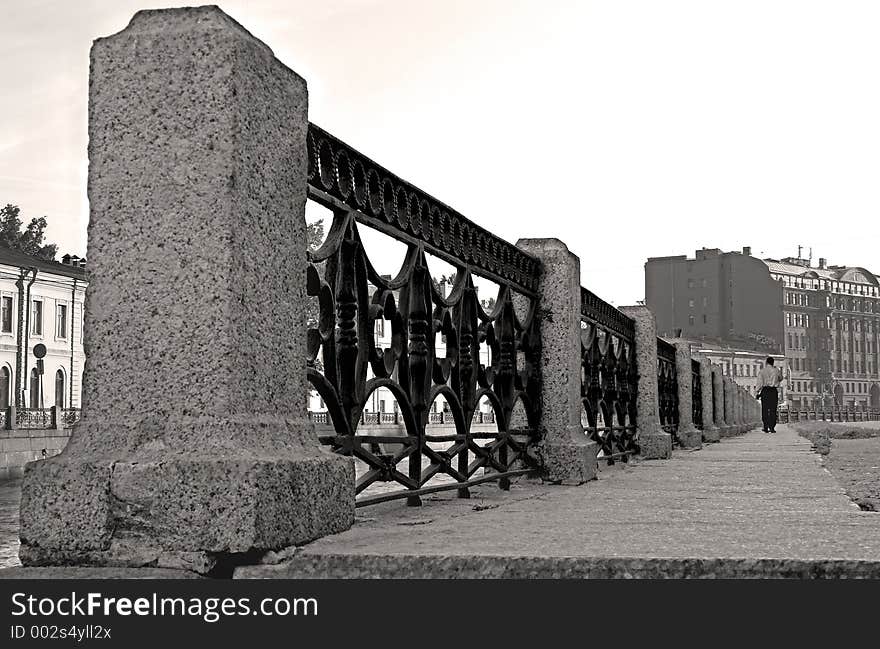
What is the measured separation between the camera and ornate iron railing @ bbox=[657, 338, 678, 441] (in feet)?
46.9

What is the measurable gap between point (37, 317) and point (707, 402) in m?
40.2

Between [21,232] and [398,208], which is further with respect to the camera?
[21,232]

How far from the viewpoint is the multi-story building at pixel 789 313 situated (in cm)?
11350

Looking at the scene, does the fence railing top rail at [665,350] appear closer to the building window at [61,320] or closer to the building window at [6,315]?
the building window at [6,315]

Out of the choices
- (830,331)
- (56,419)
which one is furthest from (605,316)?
(830,331)

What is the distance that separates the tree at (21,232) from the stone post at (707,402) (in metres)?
53.7

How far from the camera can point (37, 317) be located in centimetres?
5334

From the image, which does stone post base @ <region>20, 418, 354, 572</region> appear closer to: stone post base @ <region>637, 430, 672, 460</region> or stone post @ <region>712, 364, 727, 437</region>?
stone post base @ <region>637, 430, 672, 460</region>

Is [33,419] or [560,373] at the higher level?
[560,373]

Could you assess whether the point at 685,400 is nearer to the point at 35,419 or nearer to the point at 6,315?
the point at 35,419

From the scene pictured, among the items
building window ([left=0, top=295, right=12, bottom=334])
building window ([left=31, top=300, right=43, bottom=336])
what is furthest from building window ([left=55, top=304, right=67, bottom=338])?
building window ([left=0, top=295, right=12, bottom=334])

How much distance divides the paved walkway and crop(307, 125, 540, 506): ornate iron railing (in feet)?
1.20
